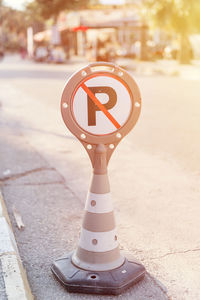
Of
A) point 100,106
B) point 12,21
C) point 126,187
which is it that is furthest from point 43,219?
point 12,21

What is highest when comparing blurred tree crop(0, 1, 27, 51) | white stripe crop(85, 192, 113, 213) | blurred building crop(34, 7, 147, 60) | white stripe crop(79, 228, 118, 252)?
→ white stripe crop(85, 192, 113, 213)

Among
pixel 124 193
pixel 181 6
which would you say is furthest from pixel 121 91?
pixel 181 6

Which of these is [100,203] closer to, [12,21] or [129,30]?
[129,30]

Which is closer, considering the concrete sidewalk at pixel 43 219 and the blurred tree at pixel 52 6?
the concrete sidewalk at pixel 43 219

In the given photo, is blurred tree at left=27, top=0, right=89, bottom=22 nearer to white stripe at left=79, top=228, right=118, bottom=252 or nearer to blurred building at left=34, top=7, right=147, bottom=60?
blurred building at left=34, top=7, right=147, bottom=60

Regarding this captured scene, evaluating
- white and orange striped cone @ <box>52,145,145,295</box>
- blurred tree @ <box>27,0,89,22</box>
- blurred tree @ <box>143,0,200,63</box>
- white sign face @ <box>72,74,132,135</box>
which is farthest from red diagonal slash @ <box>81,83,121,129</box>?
blurred tree @ <box>27,0,89,22</box>

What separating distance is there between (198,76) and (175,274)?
18008 millimetres

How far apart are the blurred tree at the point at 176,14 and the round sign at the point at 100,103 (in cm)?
2313

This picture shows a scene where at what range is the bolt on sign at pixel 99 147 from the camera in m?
2.93

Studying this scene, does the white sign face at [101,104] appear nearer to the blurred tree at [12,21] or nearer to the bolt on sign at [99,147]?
the bolt on sign at [99,147]

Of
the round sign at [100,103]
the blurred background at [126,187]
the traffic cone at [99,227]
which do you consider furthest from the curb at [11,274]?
the round sign at [100,103]

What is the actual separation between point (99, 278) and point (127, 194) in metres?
2.10

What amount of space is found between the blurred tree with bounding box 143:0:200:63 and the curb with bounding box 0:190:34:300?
76.5 feet

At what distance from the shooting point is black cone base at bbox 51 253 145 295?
2.91m
